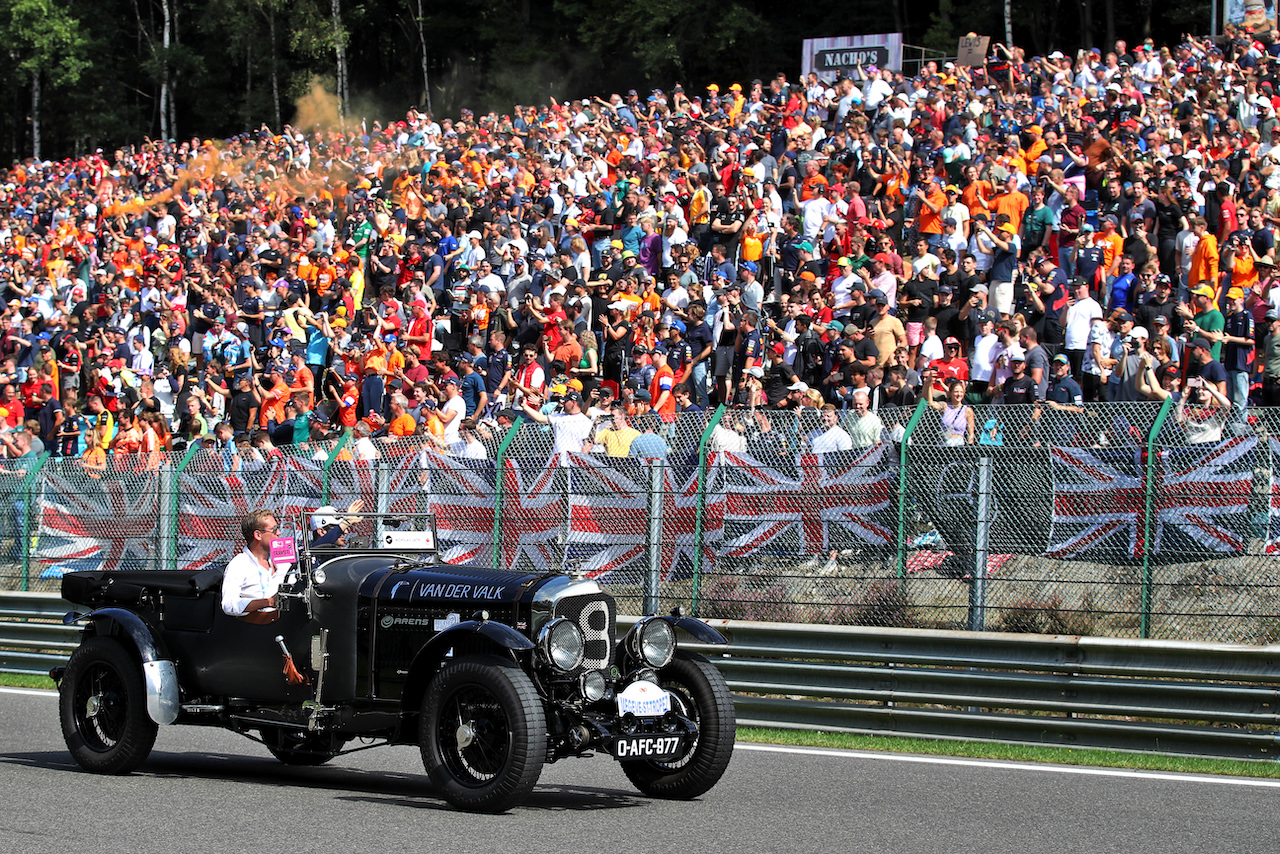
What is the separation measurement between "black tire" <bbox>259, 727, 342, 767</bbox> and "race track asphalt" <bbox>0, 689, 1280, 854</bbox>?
10 centimetres

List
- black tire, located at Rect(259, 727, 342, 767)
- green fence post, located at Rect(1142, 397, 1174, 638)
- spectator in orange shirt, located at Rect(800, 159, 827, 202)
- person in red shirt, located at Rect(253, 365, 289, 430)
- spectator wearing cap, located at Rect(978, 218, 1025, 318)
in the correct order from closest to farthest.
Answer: black tire, located at Rect(259, 727, 342, 767), green fence post, located at Rect(1142, 397, 1174, 638), spectator wearing cap, located at Rect(978, 218, 1025, 318), person in red shirt, located at Rect(253, 365, 289, 430), spectator in orange shirt, located at Rect(800, 159, 827, 202)

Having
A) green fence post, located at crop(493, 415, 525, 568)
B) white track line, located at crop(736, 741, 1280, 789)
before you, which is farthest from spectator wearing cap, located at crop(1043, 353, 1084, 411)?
green fence post, located at crop(493, 415, 525, 568)

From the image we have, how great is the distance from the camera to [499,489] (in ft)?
40.6

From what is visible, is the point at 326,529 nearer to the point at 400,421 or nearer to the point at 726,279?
the point at 400,421

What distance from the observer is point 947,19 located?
145 feet

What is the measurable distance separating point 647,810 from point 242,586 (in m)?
2.85

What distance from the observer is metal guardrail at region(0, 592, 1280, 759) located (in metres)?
9.49

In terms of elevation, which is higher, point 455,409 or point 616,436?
point 455,409

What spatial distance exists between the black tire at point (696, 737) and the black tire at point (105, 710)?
3013 mm

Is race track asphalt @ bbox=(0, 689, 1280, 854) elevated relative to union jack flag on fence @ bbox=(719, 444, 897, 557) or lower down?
lower down

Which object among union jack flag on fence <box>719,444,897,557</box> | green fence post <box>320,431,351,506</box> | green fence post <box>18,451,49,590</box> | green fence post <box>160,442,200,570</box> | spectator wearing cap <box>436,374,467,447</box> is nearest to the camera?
union jack flag on fence <box>719,444,897,557</box>

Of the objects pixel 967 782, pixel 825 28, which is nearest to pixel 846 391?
pixel 967 782

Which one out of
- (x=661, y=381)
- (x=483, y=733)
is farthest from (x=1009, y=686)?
(x=661, y=381)

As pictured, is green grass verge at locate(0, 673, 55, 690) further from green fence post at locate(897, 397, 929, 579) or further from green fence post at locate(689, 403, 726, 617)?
green fence post at locate(897, 397, 929, 579)
